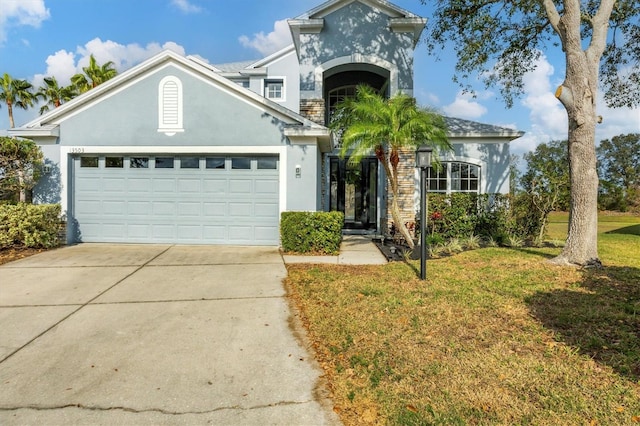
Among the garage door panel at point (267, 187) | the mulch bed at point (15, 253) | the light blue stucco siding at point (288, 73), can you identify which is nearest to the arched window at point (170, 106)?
the garage door panel at point (267, 187)

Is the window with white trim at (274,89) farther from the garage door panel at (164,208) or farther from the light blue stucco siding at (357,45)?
the garage door panel at (164,208)

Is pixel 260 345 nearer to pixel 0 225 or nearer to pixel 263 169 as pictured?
pixel 263 169

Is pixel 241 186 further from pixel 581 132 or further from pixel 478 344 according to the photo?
pixel 581 132

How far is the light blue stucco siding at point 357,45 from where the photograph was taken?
1209cm

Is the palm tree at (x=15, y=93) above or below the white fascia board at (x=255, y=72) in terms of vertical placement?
above

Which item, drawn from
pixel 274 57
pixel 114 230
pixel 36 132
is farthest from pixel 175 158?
pixel 274 57

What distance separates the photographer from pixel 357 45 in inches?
483

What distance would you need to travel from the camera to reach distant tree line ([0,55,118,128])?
79.5 feet

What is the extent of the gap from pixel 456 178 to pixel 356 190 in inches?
143

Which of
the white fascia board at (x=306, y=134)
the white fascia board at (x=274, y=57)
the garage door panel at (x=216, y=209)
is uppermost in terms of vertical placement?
the white fascia board at (x=274, y=57)

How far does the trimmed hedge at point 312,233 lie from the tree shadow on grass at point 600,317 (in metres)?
4.62

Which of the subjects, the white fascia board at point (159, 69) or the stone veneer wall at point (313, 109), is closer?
the white fascia board at point (159, 69)

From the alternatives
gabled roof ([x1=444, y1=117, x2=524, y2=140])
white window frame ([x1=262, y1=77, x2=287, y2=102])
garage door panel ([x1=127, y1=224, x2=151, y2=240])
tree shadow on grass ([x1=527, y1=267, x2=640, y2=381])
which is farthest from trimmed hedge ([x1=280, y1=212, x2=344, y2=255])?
white window frame ([x1=262, y1=77, x2=287, y2=102])

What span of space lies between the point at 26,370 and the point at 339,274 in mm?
4715
